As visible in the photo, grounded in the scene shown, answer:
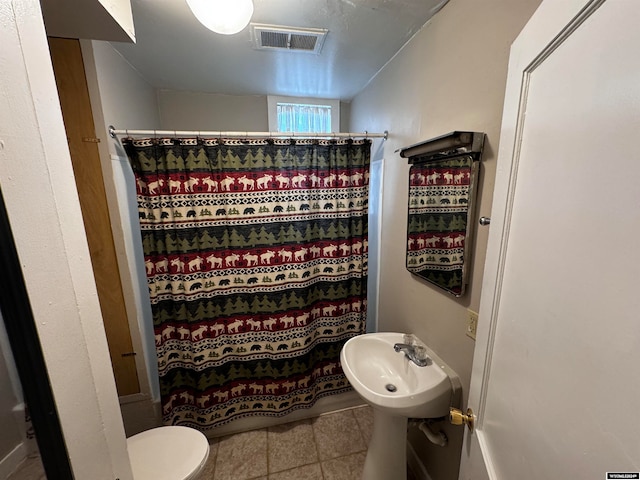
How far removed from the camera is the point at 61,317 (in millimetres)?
480

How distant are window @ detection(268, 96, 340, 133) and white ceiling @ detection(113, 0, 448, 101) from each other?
4.4 inches

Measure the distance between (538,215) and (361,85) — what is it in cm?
194

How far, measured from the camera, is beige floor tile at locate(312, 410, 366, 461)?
1.71m

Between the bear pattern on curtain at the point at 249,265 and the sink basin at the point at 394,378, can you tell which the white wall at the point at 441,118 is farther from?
the bear pattern on curtain at the point at 249,265

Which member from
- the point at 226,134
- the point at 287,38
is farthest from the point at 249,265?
the point at 287,38

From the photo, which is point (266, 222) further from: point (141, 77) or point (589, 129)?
point (589, 129)

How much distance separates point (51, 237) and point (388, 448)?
161 cm

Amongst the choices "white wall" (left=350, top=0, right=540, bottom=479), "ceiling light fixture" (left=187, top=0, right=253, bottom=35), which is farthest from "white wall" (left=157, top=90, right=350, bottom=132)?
"ceiling light fixture" (left=187, top=0, right=253, bottom=35)

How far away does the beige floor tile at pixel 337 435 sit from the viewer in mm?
1706

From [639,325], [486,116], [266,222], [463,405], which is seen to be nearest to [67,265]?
[639,325]

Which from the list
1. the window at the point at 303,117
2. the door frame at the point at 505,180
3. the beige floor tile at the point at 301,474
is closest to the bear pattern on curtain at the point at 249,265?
the beige floor tile at the point at 301,474

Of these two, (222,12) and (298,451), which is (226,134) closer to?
(222,12)

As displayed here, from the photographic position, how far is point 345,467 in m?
1.60

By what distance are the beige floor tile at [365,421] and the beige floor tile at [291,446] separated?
0.36 meters
